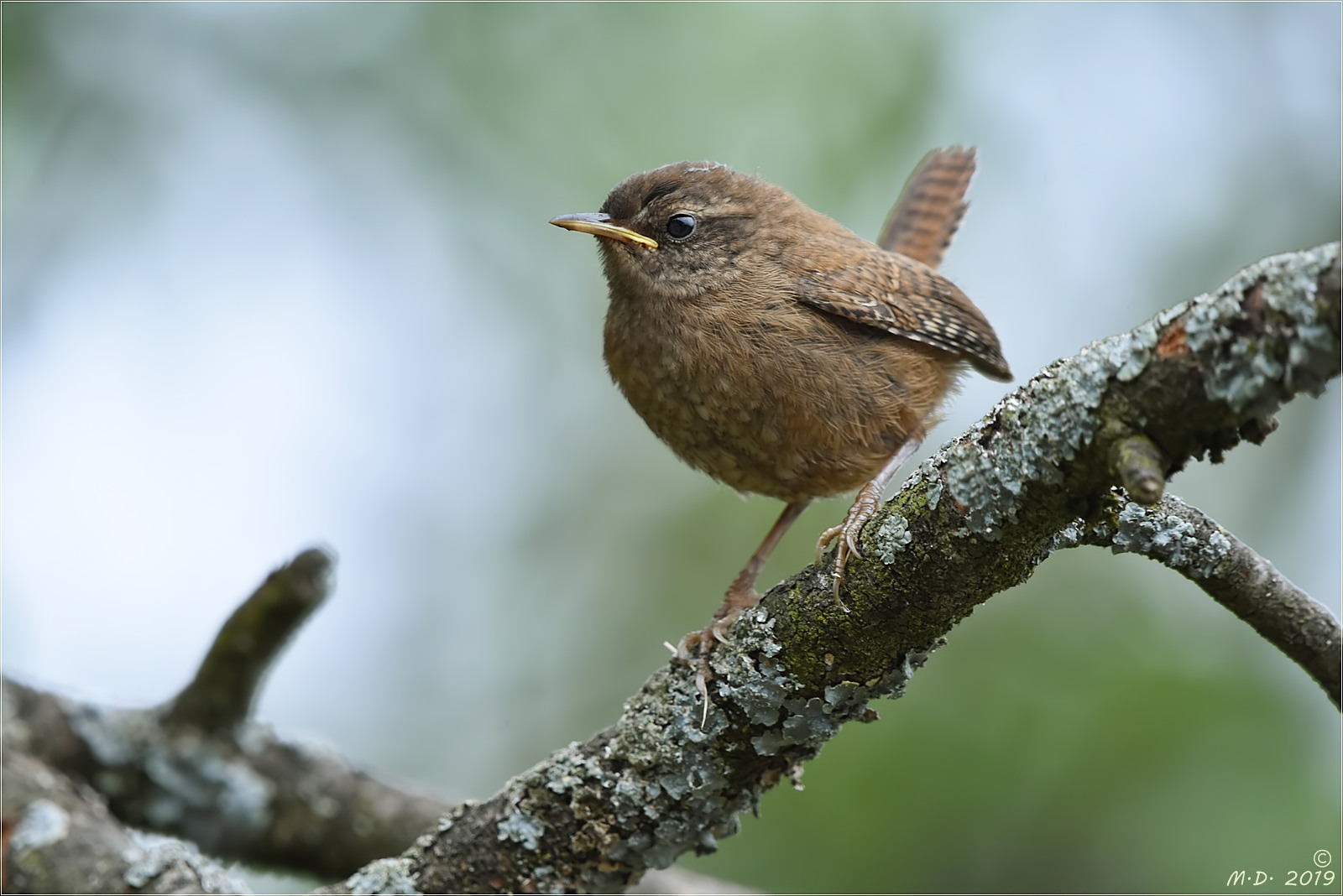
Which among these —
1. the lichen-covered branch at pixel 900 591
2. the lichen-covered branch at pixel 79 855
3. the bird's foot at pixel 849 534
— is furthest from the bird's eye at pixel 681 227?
the lichen-covered branch at pixel 79 855

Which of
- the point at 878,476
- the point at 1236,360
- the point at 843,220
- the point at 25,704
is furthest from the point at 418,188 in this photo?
the point at 1236,360

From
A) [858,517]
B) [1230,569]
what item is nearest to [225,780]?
[858,517]

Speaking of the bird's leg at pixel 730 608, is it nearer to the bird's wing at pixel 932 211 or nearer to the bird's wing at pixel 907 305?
the bird's wing at pixel 907 305

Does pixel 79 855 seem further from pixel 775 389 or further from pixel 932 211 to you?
pixel 932 211

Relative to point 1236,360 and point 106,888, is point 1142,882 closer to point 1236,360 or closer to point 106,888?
point 1236,360

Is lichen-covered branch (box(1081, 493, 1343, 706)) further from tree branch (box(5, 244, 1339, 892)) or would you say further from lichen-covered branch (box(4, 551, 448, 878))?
lichen-covered branch (box(4, 551, 448, 878))
